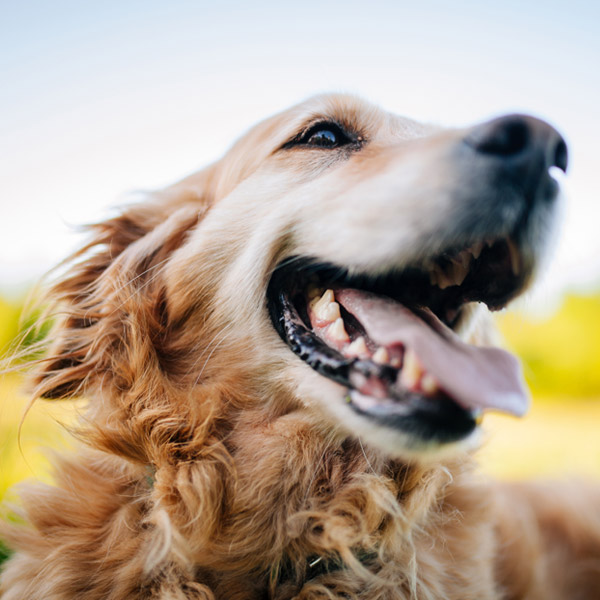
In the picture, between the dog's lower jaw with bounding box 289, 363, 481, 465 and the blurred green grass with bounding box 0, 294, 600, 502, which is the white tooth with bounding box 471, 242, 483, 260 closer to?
the blurred green grass with bounding box 0, 294, 600, 502

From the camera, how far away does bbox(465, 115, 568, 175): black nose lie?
1695mm

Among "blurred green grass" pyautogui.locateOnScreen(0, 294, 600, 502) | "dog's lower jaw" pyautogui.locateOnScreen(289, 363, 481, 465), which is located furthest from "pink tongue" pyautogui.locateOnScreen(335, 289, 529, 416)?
"blurred green grass" pyautogui.locateOnScreen(0, 294, 600, 502)

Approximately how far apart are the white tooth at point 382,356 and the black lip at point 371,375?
0.05 feet

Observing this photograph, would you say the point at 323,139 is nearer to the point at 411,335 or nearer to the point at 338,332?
the point at 338,332

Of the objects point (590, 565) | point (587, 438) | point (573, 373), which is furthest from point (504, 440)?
point (590, 565)

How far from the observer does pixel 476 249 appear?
196 cm

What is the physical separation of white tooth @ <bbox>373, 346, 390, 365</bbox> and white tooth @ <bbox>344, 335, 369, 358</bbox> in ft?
0.18

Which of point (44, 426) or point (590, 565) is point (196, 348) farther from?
point (590, 565)

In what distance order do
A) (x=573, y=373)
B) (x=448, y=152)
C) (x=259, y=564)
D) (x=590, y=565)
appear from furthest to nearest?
(x=573, y=373), (x=590, y=565), (x=259, y=564), (x=448, y=152)

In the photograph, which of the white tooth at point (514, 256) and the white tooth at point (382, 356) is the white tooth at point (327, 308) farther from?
the white tooth at point (514, 256)

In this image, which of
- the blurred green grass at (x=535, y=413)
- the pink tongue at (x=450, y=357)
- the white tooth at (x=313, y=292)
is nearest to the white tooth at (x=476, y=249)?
the pink tongue at (x=450, y=357)

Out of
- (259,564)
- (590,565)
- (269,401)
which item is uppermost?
(269,401)

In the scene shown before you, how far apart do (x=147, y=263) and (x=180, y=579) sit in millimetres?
1363

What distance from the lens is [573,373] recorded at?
47.3 feet
